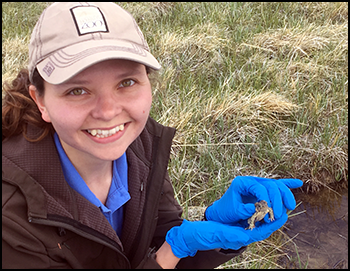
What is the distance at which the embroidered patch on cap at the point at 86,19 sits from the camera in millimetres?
1206

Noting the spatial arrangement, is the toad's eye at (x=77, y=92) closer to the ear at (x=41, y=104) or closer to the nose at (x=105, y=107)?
the nose at (x=105, y=107)

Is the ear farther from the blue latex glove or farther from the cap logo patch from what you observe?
the blue latex glove

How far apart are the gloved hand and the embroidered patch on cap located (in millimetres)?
986

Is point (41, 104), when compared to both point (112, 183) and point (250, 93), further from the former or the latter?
point (250, 93)

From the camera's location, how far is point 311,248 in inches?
105

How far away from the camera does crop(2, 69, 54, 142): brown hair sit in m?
1.45

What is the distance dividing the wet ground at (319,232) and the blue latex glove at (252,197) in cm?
109

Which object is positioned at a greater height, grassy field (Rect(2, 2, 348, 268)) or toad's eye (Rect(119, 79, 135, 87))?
toad's eye (Rect(119, 79, 135, 87))

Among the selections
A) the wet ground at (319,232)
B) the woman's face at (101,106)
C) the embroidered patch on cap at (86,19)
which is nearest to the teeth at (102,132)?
the woman's face at (101,106)

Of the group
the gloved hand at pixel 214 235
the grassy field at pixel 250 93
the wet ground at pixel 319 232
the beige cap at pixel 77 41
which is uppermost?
the beige cap at pixel 77 41

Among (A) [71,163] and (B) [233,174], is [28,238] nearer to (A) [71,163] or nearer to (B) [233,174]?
(A) [71,163]

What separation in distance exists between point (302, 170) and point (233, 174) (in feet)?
2.20

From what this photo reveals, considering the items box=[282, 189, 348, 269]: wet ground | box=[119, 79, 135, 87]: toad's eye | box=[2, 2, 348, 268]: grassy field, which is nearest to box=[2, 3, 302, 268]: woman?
box=[119, 79, 135, 87]: toad's eye

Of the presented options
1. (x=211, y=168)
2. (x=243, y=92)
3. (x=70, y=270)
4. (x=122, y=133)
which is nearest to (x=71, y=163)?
(x=122, y=133)
